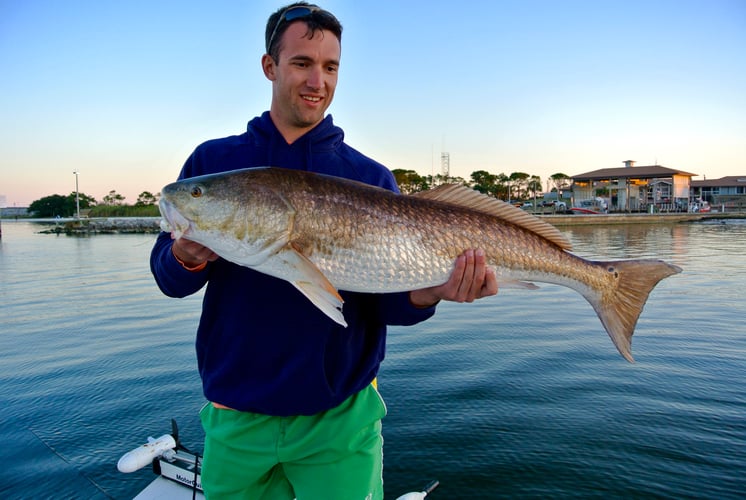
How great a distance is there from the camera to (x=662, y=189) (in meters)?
90.1

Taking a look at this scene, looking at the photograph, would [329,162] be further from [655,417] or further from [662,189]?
[662,189]

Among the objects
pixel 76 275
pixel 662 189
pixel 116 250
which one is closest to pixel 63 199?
pixel 116 250

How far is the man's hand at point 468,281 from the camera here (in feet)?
8.98

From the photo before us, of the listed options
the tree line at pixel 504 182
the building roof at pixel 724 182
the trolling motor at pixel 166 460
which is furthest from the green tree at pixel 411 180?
the trolling motor at pixel 166 460

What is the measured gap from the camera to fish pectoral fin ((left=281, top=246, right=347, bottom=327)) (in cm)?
241

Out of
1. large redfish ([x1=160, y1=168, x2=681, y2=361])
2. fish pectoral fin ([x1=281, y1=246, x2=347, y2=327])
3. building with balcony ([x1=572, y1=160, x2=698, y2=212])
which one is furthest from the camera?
building with balcony ([x1=572, y1=160, x2=698, y2=212])

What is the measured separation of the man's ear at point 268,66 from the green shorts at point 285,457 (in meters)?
1.92

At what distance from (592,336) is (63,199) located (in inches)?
6077

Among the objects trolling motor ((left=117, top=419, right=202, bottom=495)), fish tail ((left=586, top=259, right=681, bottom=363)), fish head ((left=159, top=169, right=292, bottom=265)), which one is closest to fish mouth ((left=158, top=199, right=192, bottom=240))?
fish head ((left=159, top=169, right=292, bottom=265))

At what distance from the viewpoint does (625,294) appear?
10.2 ft

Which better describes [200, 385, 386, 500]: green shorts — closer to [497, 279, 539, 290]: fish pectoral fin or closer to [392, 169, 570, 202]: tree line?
[497, 279, 539, 290]: fish pectoral fin

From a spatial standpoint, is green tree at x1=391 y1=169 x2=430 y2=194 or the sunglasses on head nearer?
the sunglasses on head

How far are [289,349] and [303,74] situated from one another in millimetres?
1488

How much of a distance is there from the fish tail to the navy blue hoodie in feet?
3.76
